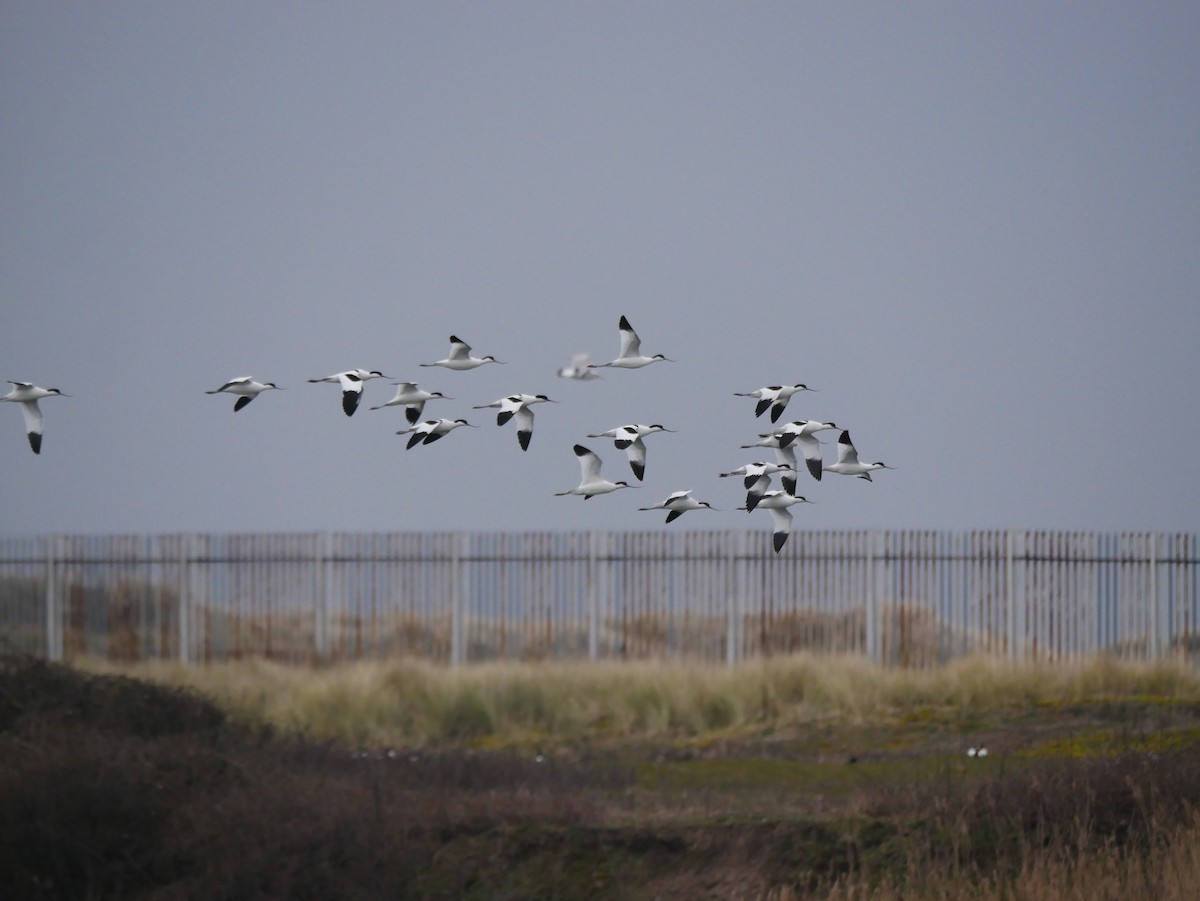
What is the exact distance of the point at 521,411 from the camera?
866 centimetres

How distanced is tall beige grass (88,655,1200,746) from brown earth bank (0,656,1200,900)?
5.40 m

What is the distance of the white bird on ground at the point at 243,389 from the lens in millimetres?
8641

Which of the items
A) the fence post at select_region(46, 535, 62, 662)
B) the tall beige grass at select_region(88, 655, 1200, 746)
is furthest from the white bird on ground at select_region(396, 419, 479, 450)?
the fence post at select_region(46, 535, 62, 662)

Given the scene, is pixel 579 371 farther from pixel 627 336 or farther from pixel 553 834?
pixel 553 834

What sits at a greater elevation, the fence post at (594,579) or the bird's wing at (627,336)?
the bird's wing at (627,336)

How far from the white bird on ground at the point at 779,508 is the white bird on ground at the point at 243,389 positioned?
2482mm

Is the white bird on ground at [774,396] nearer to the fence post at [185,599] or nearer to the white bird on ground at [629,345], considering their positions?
the white bird on ground at [629,345]

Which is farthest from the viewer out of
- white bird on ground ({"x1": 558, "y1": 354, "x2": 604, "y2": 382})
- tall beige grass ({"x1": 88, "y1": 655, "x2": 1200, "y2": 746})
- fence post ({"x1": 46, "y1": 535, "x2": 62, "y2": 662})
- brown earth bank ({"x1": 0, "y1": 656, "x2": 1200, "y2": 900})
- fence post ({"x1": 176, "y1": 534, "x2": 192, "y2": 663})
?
fence post ({"x1": 46, "y1": 535, "x2": 62, "y2": 662})

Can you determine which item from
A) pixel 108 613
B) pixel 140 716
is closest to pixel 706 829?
pixel 140 716

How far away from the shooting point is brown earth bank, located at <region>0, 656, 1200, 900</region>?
12.9 metres

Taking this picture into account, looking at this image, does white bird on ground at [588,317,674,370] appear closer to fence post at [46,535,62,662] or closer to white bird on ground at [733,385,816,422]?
white bird on ground at [733,385,816,422]

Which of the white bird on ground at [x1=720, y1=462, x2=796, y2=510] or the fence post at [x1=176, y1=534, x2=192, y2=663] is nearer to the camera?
the white bird on ground at [x1=720, y1=462, x2=796, y2=510]

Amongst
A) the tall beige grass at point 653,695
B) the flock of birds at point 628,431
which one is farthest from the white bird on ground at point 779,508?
the tall beige grass at point 653,695

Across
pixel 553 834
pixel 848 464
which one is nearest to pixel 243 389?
pixel 848 464
